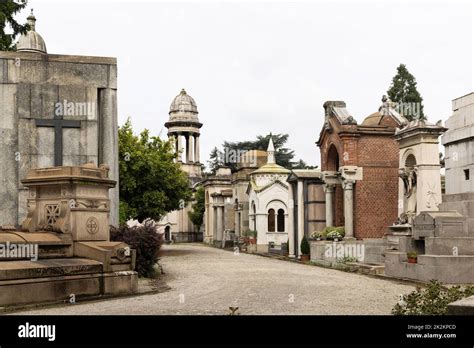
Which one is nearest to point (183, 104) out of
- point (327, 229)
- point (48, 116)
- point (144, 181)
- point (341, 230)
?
point (144, 181)

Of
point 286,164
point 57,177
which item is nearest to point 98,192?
point 57,177

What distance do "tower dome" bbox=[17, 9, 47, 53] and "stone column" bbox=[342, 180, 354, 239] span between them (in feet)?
51.3

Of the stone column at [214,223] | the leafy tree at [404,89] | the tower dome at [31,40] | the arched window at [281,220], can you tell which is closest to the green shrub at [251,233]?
the arched window at [281,220]

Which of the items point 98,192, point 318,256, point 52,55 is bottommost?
point 318,256

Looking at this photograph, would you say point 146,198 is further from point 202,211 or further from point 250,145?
point 250,145

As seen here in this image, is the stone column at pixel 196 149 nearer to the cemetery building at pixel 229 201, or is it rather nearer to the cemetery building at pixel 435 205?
the cemetery building at pixel 229 201

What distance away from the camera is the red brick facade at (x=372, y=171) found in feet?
83.6

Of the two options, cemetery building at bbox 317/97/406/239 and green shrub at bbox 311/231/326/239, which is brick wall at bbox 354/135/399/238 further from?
green shrub at bbox 311/231/326/239

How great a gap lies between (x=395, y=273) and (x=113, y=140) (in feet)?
30.2

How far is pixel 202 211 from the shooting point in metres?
64.9

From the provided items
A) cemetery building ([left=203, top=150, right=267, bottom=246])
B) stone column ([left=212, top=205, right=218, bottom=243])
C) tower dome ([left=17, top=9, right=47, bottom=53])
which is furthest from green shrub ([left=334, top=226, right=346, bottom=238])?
stone column ([left=212, top=205, right=218, bottom=243])

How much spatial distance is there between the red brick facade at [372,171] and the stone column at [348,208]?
8.7 inches

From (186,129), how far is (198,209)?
31.6ft
